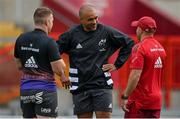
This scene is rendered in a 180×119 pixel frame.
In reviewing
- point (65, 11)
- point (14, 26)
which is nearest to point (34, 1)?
point (14, 26)

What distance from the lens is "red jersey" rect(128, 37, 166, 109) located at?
8.36 meters

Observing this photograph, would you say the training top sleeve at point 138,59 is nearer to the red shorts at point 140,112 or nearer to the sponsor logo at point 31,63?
the red shorts at point 140,112

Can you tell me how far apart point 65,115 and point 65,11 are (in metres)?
2.68

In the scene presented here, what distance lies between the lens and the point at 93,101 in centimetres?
885

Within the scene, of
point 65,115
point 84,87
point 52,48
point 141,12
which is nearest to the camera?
point 52,48

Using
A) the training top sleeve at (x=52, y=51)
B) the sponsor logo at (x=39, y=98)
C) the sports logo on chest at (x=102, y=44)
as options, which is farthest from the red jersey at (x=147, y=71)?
the sponsor logo at (x=39, y=98)

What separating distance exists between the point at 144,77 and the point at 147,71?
79 mm

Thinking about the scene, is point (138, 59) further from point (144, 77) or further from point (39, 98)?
point (39, 98)

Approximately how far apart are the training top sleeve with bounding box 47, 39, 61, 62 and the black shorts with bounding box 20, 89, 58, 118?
0.41 metres

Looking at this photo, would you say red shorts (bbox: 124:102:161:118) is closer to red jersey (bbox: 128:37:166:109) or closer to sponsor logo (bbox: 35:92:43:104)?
red jersey (bbox: 128:37:166:109)

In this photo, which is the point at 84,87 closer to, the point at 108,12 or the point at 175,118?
the point at 175,118

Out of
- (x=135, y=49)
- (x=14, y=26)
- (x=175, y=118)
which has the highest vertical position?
(x=14, y=26)

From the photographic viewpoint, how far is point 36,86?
332 inches

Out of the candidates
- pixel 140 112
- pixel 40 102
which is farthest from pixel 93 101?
pixel 40 102
